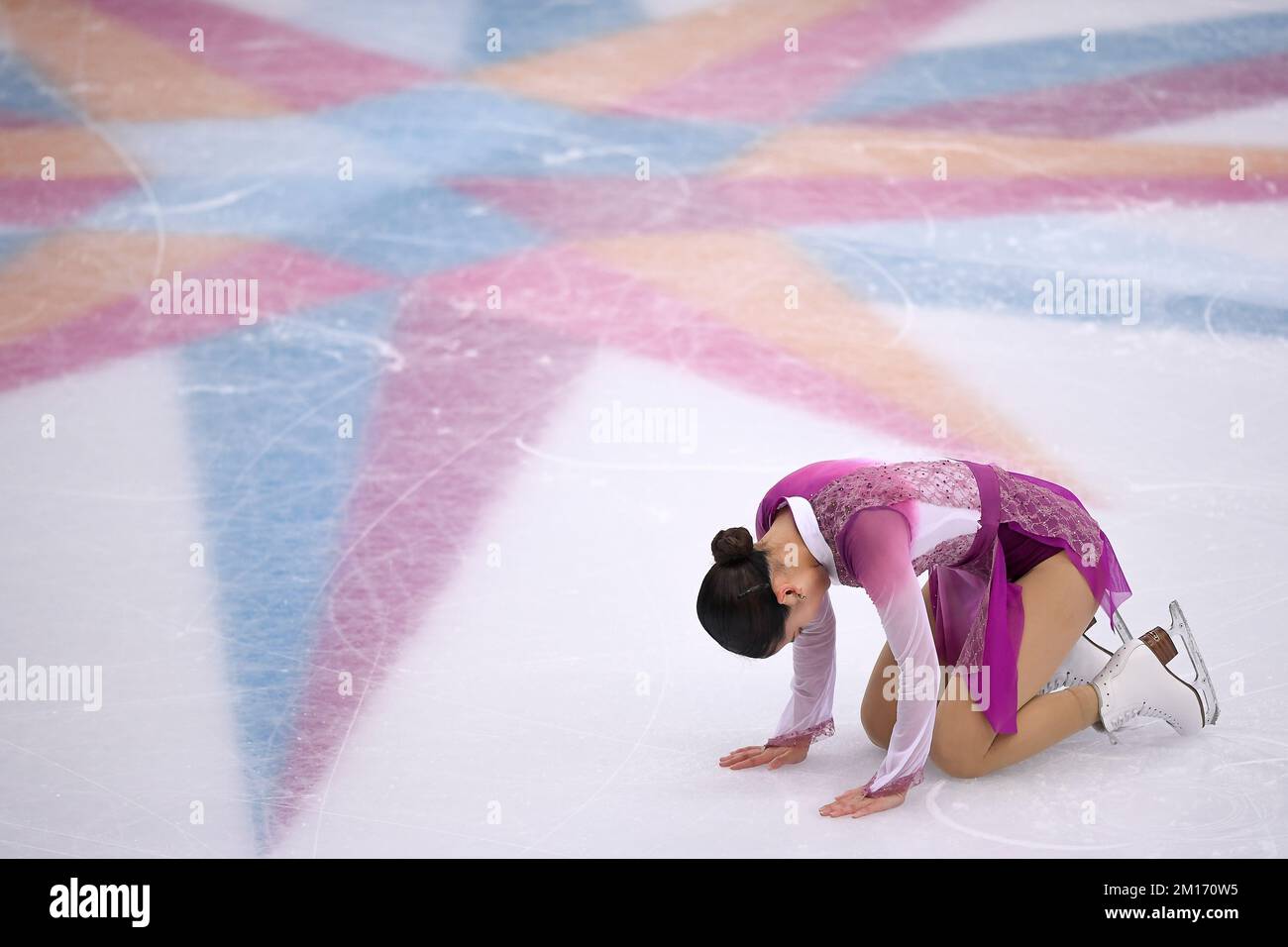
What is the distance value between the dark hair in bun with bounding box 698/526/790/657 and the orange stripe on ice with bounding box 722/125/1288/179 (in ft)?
13.3

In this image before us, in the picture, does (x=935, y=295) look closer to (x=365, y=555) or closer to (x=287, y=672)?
(x=365, y=555)

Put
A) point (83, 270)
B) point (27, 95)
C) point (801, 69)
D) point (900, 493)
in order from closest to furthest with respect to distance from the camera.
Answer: point (900, 493)
point (83, 270)
point (27, 95)
point (801, 69)

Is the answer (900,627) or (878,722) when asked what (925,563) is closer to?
(900,627)

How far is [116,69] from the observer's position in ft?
26.6

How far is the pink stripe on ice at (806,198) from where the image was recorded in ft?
22.3

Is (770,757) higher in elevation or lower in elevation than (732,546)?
lower

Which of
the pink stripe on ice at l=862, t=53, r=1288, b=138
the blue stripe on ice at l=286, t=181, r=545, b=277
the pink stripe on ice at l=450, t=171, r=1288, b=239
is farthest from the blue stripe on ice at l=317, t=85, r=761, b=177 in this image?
the pink stripe on ice at l=862, t=53, r=1288, b=138

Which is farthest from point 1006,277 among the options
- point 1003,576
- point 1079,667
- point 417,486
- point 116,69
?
point 116,69

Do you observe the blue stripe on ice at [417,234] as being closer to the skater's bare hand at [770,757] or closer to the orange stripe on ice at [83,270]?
the orange stripe on ice at [83,270]

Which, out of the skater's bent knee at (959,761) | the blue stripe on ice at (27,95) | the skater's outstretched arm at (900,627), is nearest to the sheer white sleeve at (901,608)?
the skater's outstretched arm at (900,627)

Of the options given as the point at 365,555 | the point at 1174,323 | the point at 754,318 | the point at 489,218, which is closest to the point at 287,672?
the point at 365,555

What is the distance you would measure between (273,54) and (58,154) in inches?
53.4

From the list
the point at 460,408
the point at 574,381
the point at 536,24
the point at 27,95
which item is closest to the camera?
the point at 460,408

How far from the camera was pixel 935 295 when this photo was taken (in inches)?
248
